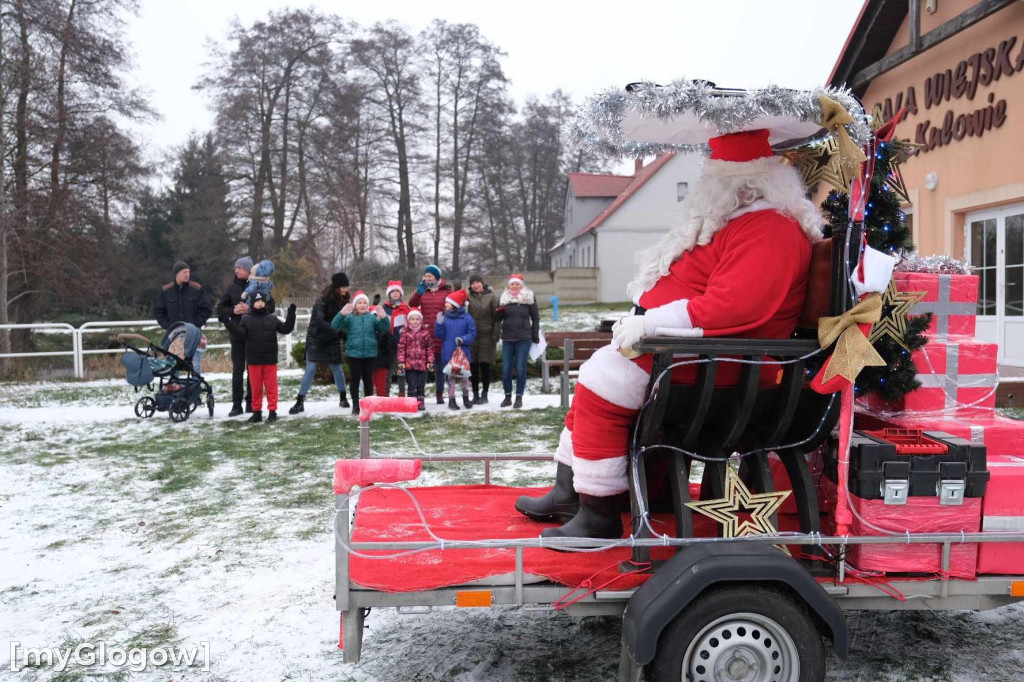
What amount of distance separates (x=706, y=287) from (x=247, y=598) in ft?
9.06

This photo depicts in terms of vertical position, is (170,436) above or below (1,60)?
below

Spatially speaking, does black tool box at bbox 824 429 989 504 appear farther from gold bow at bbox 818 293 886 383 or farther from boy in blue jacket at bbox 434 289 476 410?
boy in blue jacket at bbox 434 289 476 410

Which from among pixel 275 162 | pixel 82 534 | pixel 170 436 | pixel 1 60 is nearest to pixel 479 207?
pixel 275 162

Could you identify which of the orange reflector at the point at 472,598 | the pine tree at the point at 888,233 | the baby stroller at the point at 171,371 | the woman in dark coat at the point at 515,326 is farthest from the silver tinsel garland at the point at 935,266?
the baby stroller at the point at 171,371

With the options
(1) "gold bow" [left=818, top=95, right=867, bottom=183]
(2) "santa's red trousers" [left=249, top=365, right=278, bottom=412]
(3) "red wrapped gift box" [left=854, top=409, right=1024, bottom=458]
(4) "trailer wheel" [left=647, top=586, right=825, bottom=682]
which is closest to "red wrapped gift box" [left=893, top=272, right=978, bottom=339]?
(3) "red wrapped gift box" [left=854, top=409, right=1024, bottom=458]

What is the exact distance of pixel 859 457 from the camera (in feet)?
9.68

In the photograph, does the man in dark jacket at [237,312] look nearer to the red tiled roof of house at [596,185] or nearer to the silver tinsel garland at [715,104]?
the silver tinsel garland at [715,104]

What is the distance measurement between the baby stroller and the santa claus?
776 cm

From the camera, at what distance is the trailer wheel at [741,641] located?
2.67 meters

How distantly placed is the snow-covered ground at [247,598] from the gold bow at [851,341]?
1.29 m

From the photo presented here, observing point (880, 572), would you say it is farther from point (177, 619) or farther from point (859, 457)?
point (177, 619)

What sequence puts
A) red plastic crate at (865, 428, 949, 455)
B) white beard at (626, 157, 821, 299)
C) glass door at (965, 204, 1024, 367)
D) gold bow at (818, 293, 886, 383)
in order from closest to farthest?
gold bow at (818, 293, 886, 383) → red plastic crate at (865, 428, 949, 455) → white beard at (626, 157, 821, 299) → glass door at (965, 204, 1024, 367)

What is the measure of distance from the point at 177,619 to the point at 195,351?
7038mm

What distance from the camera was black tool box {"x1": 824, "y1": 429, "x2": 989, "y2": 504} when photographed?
115 inches
